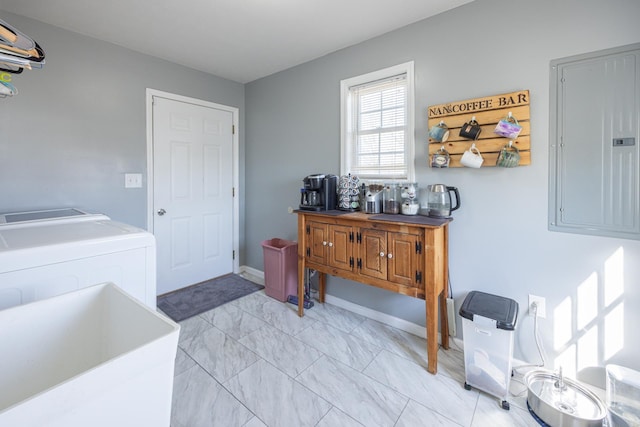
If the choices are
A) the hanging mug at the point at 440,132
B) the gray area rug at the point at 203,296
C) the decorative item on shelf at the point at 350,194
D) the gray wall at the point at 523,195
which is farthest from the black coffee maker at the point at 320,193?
the gray area rug at the point at 203,296

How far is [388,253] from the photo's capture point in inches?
78.0

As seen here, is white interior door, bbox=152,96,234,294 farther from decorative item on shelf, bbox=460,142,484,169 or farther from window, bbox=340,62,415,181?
decorative item on shelf, bbox=460,142,484,169

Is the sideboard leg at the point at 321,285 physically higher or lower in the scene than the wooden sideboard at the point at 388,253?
lower

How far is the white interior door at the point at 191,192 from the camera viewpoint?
9.82 feet

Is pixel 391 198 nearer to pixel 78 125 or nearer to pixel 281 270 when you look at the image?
pixel 281 270

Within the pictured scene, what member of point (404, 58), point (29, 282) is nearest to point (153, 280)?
point (29, 282)

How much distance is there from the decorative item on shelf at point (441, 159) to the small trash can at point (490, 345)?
3.05 feet

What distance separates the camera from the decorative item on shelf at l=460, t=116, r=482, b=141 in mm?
1911

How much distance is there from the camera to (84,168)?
2.52 m

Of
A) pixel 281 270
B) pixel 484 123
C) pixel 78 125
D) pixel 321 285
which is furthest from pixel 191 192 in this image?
pixel 484 123

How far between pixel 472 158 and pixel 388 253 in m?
0.82

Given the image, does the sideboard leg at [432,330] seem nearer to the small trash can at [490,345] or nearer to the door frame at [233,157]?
the small trash can at [490,345]

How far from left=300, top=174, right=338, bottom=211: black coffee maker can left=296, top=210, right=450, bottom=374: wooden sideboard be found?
6.0 inches

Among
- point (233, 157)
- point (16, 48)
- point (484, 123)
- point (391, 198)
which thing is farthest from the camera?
point (233, 157)
